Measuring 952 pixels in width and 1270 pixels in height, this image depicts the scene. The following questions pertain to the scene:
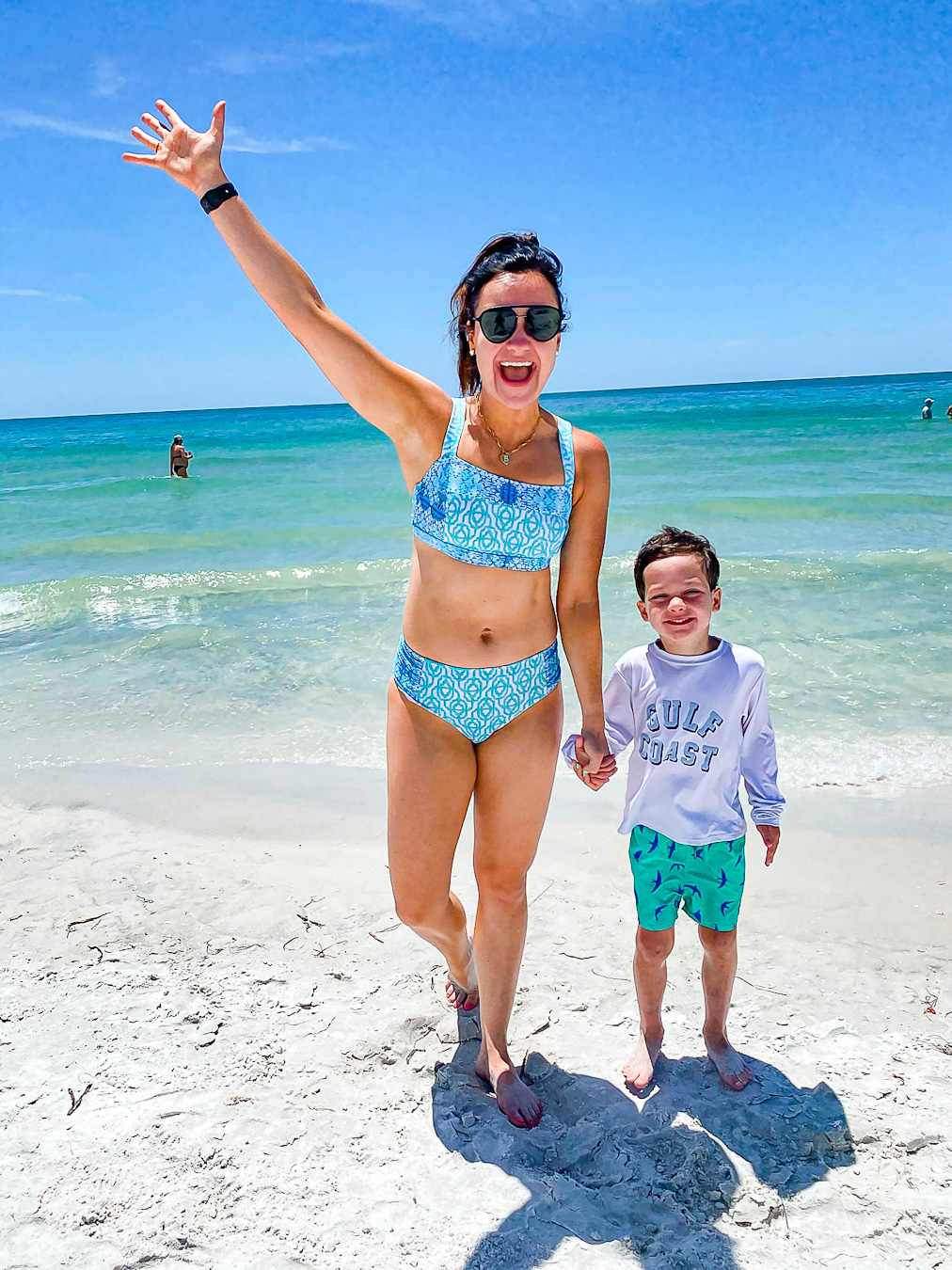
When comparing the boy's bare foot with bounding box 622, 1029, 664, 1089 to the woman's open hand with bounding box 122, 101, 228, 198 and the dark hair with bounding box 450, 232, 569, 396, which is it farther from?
the woman's open hand with bounding box 122, 101, 228, 198

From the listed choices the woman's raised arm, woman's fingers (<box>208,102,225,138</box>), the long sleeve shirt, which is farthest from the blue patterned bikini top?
woman's fingers (<box>208,102,225,138</box>)

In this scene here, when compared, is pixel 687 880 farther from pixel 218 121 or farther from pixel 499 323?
pixel 218 121

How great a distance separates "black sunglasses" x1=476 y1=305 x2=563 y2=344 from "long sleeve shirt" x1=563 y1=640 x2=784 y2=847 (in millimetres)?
955

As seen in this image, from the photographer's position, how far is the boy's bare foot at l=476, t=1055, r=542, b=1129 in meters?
2.63

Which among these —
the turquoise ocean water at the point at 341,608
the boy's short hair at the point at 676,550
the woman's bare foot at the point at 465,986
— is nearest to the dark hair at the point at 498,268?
the boy's short hair at the point at 676,550

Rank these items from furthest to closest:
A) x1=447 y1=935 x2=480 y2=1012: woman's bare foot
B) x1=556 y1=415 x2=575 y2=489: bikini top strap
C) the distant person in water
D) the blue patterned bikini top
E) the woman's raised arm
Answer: the distant person in water < x1=447 y1=935 x2=480 y2=1012: woman's bare foot < x1=556 y1=415 x2=575 y2=489: bikini top strap < the blue patterned bikini top < the woman's raised arm

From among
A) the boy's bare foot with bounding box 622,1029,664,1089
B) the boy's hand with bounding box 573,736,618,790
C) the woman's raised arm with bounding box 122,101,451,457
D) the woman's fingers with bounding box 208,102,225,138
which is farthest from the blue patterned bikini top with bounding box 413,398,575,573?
the boy's bare foot with bounding box 622,1029,664,1089

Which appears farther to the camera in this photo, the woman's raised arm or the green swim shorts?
the green swim shorts

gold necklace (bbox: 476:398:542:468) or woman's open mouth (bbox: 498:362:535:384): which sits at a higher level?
woman's open mouth (bbox: 498:362:535:384)

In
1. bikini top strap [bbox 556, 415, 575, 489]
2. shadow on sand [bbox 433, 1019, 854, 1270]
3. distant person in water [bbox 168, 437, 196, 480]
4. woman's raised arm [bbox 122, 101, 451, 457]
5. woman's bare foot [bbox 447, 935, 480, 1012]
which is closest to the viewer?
shadow on sand [bbox 433, 1019, 854, 1270]

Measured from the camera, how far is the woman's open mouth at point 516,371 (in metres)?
2.54

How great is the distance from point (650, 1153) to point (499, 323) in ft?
7.73

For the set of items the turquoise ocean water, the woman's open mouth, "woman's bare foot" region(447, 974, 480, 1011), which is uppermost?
the woman's open mouth

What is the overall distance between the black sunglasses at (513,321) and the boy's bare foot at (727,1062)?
2.21 metres
